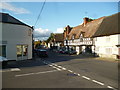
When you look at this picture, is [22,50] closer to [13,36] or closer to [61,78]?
[13,36]

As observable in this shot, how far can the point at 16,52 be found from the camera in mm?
21359

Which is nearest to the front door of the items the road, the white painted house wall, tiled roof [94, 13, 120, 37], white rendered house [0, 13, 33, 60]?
white rendered house [0, 13, 33, 60]

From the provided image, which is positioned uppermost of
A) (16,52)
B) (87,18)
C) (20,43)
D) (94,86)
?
(87,18)

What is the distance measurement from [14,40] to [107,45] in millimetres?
19116

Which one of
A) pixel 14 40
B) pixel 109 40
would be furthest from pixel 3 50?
pixel 109 40


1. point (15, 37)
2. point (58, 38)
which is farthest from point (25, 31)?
point (58, 38)

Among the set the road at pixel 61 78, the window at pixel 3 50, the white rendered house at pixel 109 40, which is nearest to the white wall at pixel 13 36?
the window at pixel 3 50

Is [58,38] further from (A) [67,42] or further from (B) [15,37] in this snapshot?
(B) [15,37]

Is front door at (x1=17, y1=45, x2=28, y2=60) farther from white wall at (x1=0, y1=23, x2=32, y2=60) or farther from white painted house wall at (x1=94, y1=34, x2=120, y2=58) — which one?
white painted house wall at (x1=94, y1=34, x2=120, y2=58)

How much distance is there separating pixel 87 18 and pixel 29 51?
96.6 feet

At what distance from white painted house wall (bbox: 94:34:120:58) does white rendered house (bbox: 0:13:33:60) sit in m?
16.5

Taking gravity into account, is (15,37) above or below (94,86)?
above

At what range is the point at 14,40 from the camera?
69.3 ft

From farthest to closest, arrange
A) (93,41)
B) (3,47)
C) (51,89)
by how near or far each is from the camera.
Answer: (93,41) → (3,47) → (51,89)
